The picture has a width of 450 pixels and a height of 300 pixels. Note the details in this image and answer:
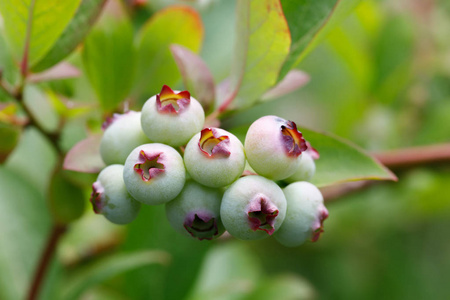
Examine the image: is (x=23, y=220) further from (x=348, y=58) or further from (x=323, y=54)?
(x=323, y=54)

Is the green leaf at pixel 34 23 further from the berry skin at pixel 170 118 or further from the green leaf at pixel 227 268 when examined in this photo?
the green leaf at pixel 227 268

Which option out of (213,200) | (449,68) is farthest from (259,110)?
(213,200)

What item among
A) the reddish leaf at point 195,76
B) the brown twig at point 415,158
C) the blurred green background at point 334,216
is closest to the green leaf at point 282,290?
the blurred green background at point 334,216

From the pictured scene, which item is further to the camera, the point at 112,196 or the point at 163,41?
the point at 163,41

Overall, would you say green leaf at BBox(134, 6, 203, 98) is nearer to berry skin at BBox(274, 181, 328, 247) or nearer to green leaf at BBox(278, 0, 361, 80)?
green leaf at BBox(278, 0, 361, 80)

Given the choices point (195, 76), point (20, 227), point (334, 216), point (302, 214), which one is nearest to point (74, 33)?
point (195, 76)

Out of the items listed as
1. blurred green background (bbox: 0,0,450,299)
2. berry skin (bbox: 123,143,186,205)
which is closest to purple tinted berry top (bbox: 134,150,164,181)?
berry skin (bbox: 123,143,186,205)

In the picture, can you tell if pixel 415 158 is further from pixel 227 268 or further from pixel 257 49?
pixel 227 268
